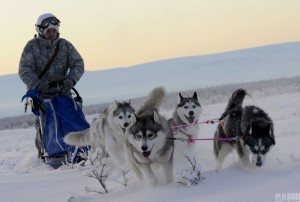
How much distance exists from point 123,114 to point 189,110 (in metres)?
0.83

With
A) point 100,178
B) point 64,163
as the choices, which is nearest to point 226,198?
point 100,178

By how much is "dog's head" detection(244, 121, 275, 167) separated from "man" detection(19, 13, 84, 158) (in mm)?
2748

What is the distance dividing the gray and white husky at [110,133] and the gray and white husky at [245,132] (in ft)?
3.91

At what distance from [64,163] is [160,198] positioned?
301 centimetres

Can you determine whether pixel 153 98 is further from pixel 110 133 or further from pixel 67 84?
pixel 67 84

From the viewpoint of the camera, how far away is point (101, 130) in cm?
591

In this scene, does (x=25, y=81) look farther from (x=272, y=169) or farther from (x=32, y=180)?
(x=272, y=169)

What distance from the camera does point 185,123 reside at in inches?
236

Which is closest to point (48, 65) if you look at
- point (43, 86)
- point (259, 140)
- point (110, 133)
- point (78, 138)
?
point (43, 86)

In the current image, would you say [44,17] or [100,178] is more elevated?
[44,17]

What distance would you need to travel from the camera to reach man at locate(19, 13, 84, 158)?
20.1 ft

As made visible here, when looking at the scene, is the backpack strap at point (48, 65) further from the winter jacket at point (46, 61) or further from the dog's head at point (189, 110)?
the dog's head at point (189, 110)

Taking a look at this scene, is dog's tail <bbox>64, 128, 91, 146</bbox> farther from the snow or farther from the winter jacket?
the winter jacket

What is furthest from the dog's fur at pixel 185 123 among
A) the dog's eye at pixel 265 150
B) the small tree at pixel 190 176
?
the small tree at pixel 190 176
